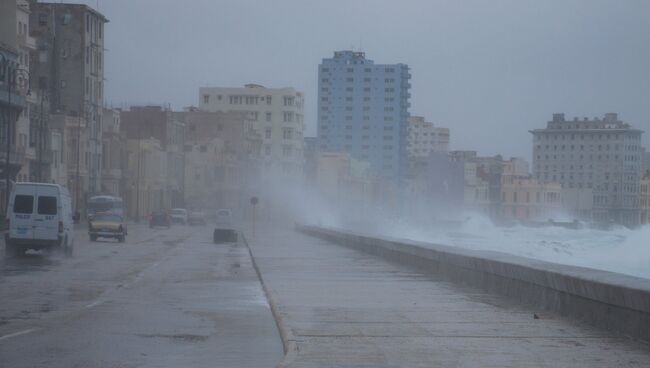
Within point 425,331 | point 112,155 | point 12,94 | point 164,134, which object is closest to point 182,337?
point 425,331

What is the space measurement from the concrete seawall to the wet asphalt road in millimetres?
4532

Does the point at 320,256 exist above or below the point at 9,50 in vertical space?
below

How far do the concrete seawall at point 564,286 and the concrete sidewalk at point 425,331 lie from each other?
0.83 feet

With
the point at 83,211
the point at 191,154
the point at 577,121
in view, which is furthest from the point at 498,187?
the point at 83,211

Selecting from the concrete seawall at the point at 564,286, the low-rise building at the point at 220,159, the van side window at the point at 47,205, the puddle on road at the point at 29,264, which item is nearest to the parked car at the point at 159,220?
the low-rise building at the point at 220,159

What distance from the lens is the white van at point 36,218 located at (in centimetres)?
3928

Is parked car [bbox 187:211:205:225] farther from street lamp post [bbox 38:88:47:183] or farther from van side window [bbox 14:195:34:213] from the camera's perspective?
van side window [bbox 14:195:34:213]

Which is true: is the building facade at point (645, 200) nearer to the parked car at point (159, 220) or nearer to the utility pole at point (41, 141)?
the parked car at point (159, 220)

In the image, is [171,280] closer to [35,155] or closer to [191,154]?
[35,155]

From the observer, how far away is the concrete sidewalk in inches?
541

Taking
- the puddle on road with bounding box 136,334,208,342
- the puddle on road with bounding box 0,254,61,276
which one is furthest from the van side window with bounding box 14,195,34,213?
the puddle on road with bounding box 136,334,208,342

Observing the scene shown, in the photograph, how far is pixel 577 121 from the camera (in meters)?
153

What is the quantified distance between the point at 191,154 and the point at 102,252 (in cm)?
10754

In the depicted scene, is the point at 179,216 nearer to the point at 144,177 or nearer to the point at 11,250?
the point at 144,177
